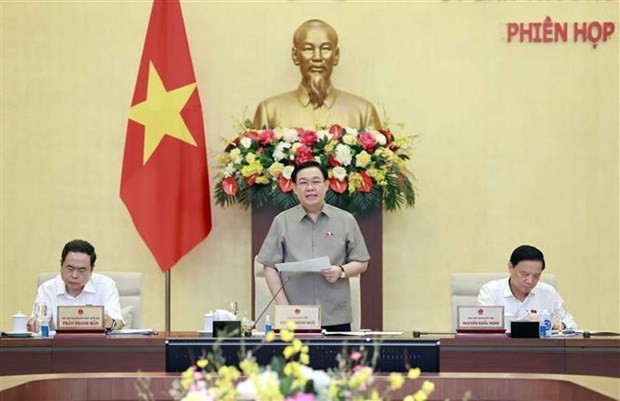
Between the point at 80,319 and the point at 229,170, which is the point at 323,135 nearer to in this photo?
the point at 229,170

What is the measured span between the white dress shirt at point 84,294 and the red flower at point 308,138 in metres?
1.62

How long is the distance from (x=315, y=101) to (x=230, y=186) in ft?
2.47

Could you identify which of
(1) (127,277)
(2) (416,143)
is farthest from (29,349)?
(2) (416,143)

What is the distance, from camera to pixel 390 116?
7.66m

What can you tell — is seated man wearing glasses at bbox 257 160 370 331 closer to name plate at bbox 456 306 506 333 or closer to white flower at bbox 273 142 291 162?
name plate at bbox 456 306 506 333

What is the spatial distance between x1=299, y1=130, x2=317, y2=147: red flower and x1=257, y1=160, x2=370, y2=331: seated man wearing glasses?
1204 millimetres

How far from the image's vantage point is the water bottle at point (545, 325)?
5.01 m

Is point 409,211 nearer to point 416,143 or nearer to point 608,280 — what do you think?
point 416,143

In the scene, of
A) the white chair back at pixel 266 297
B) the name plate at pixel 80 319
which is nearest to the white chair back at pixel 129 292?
the white chair back at pixel 266 297

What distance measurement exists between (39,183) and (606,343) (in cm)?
413

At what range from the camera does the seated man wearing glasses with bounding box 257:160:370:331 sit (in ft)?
18.1

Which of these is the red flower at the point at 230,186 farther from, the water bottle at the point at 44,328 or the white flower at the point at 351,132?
the water bottle at the point at 44,328

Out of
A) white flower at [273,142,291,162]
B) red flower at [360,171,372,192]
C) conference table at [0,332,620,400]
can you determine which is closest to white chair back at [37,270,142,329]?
conference table at [0,332,620,400]

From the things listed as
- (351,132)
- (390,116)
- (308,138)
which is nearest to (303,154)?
(308,138)
